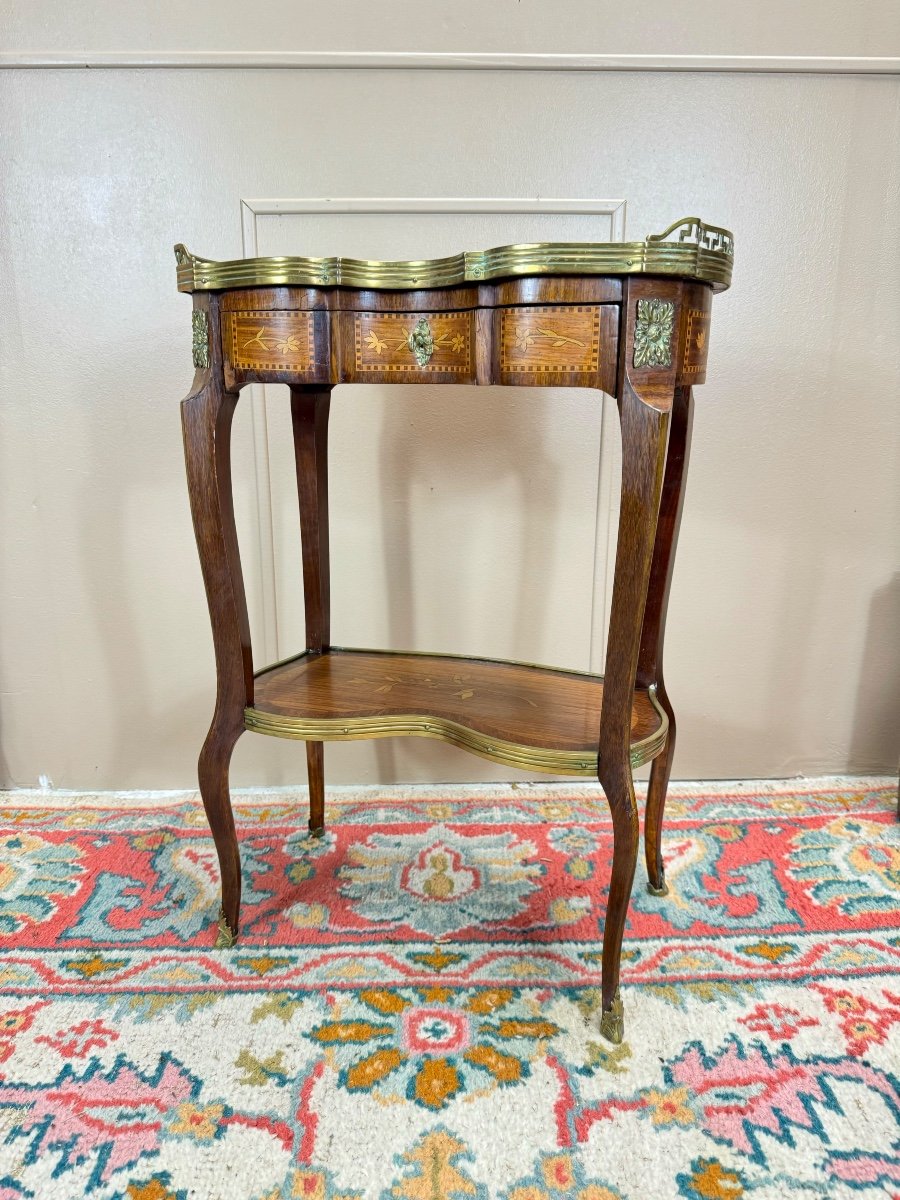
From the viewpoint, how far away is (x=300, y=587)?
2.27 meters

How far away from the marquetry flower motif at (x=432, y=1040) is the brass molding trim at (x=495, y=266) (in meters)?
1.28

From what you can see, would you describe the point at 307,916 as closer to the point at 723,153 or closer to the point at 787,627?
the point at 787,627

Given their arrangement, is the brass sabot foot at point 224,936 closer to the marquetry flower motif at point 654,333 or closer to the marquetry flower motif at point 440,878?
the marquetry flower motif at point 440,878

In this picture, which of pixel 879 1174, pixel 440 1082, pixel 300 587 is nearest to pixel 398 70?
pixel 300 587

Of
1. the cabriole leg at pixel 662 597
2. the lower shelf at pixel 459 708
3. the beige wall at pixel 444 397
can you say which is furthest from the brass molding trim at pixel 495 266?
the lower shelf at pixel 459 708

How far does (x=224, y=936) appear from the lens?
1708 millimetres

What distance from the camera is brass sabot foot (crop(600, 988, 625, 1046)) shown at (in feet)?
4.80

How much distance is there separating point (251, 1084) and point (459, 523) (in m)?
1.37

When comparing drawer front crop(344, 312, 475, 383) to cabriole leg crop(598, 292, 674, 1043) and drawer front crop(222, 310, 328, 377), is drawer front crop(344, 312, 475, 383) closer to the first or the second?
drawer front crop(222, 310, 328, 377)

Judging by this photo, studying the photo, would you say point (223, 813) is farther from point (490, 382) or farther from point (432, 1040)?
point (490, 382)

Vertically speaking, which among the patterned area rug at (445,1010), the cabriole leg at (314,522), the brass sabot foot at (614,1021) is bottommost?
the patterned area rug at (445,1010)

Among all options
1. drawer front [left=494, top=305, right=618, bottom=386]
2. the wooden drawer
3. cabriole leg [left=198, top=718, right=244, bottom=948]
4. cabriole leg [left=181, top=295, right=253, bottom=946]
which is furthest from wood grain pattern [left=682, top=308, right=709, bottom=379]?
cabriole leg [left=198, top=718, right=244, bottom=948]

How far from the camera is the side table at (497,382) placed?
1304mm

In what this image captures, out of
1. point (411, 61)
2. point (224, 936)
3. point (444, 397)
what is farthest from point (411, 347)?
point (224, 936)
